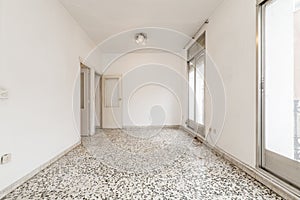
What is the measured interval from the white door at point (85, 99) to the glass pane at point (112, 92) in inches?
67.5

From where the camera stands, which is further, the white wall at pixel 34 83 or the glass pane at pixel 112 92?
the glass pane at pixel 112 92

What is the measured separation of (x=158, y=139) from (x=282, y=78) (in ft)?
11.7

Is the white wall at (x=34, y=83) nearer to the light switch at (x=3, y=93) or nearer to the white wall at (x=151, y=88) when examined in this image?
the light switch at (x=3, y=93)

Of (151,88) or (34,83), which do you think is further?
(151,88)

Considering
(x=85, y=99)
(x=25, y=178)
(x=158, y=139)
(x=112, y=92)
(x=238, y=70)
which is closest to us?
(x=25, y=178)

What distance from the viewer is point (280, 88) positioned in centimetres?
257

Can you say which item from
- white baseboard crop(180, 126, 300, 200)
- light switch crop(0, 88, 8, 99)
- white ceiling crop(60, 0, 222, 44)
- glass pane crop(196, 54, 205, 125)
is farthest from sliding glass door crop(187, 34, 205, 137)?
light switch crop(0, 88, 8, 99)

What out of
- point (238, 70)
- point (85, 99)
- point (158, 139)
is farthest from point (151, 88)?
point (238, 70)

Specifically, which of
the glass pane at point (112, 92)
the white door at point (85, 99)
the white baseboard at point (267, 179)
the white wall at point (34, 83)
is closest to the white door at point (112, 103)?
the glass pane at point (112, 92)

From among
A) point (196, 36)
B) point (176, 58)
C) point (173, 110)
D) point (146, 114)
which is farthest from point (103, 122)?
point (196, 36)

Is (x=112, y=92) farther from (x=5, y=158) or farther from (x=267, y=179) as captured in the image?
(x=267, y=179)

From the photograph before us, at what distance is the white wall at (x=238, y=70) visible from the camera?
2922 mm

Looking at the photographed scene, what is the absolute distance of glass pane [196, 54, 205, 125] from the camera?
567 centimetres

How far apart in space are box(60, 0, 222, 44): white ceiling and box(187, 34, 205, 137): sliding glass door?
0.59 m
